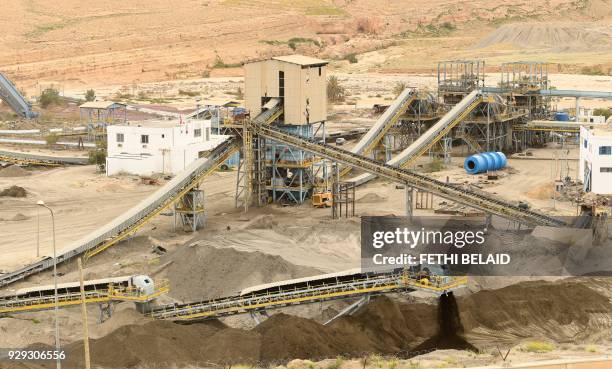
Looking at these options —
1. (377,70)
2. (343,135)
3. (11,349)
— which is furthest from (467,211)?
(377,70)

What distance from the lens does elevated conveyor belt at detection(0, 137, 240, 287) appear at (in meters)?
52.4

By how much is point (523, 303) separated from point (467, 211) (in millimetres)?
20715

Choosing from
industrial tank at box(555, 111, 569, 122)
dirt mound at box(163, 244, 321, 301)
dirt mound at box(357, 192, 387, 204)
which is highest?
industrial tank at box(555, 111, 569, 122)

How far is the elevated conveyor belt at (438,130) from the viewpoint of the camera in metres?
80.0

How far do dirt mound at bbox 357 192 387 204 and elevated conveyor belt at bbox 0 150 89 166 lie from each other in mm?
26037

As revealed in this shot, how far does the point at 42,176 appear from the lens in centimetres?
8181

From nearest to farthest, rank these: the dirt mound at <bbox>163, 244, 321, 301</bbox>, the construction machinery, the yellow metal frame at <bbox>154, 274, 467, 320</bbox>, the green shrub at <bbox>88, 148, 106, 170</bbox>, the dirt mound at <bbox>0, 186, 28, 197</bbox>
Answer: the yellow metal frame at <bbox>154, 274, 467, 320</bbox>
the dirt mound at <bbox>163, 244, 321, 301</bbox>
the construction machinery
the dirt mound at <bbox>0, 186, 28, 197</bbox>
the green shrub at <bbox>88, 148, 106, 170</bbox>

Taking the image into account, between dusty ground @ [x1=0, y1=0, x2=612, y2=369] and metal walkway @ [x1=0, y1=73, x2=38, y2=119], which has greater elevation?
metal walkway @ [x1=0, y1=73, x2=38, y2=119]

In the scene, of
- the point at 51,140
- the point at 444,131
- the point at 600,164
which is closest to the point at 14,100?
the point at 51,140

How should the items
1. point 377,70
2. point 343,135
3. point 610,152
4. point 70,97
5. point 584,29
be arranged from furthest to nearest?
point 584,29 → point 377,70 → point 70,97 → point 343,135 → point 610,152

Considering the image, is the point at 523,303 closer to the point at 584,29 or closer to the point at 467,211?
the point at 467,211

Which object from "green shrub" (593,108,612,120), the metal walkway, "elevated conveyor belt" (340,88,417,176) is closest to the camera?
"elevated conveyor belt" (340,88,417,176)

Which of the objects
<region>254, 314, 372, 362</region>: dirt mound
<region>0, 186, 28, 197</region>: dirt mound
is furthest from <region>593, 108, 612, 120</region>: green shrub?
<region>254, 314, 372, 362</region>: dirt mound

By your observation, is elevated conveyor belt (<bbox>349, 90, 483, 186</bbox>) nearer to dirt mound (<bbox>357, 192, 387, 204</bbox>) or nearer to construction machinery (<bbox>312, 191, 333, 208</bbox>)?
dirt mound (<bbox>357, 192, 387, 204</bbox>)
